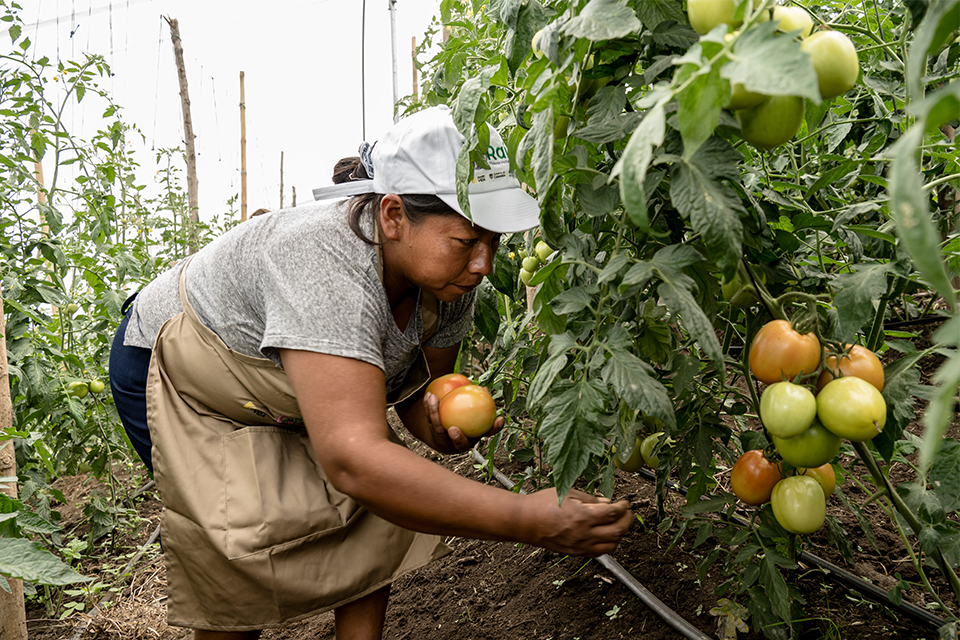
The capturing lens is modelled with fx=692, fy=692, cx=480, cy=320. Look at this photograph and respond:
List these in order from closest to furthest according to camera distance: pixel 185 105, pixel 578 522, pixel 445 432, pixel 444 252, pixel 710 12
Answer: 1. pixel 710 12
2. pixel 578 522
3. pixel 444 252
4. pixel 445 432
5. pixel 185 105

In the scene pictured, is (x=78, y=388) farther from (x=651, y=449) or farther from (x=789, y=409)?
(x=789, y=409)

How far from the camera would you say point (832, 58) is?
68 cm

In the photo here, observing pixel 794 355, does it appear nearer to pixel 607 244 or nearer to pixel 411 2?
pixel 607 244

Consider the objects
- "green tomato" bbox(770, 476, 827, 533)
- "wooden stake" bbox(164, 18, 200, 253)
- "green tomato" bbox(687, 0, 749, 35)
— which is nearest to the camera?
"green tomato" bbox(687, 0, 749, 35)

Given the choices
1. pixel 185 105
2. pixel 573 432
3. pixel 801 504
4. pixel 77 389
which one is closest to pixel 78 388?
pixel 77 389

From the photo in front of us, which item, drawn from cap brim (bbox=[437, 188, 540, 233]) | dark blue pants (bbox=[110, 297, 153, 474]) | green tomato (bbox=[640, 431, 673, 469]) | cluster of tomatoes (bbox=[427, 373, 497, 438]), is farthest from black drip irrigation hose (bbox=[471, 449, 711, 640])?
dark blue pants (bbox=[110, 297, 153, 474])

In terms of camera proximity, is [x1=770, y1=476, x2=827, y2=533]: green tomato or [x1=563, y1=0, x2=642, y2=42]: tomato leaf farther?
[x1=770, y1=476, x2=827, y2=533]: green tomato

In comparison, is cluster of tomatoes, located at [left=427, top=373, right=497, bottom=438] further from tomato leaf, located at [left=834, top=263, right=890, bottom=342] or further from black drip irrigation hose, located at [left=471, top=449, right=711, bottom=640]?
tomato leaf, located at [left=834, top=263, right=890, bottom=342]

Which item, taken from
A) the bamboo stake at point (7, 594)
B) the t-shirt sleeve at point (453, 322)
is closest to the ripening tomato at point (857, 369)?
the t-shirt sleeve at point (453, 322)

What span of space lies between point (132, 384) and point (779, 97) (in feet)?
4.72

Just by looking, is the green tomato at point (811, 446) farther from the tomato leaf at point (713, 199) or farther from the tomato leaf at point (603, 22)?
the tomato leaf at point (603, 22)

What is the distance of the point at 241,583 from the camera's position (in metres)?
1.40

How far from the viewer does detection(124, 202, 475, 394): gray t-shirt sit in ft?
3.82

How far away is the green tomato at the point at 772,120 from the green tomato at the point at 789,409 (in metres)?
0.31
